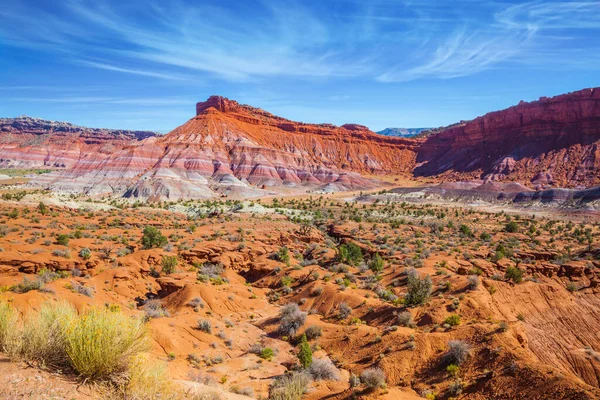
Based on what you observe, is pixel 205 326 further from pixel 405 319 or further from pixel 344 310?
pixel 405 319

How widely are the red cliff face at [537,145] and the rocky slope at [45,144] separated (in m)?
128

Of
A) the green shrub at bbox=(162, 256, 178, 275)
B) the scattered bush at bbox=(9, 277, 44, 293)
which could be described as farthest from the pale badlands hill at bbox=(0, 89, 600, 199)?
the scattered bush at bbox=(9, 277, 44, 293)

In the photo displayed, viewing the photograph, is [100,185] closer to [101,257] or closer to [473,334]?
[101,257]

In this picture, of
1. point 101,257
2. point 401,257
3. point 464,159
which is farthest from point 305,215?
point 464,159

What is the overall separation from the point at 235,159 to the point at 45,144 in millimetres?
104080

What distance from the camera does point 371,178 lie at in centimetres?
11612

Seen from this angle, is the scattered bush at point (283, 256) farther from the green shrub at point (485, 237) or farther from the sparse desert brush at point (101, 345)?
the green shrub at point (485, 237)

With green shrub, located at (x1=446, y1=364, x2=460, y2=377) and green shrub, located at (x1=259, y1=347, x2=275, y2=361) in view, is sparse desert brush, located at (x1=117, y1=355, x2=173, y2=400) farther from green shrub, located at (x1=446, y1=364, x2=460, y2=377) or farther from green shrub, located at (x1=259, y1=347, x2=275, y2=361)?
green shrub, located at (x1=259, y1=347, x2=275, y2=361)

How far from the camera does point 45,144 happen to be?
15350 cm

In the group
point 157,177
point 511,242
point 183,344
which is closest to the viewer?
point 183,344

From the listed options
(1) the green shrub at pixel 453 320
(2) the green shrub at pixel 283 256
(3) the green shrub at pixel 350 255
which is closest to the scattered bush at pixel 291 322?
(1) the green shrub at pixel 453 320

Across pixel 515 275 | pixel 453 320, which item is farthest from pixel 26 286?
pixel 515 275

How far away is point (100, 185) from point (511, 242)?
84919 millimetres

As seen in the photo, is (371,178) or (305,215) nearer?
(305,215)
